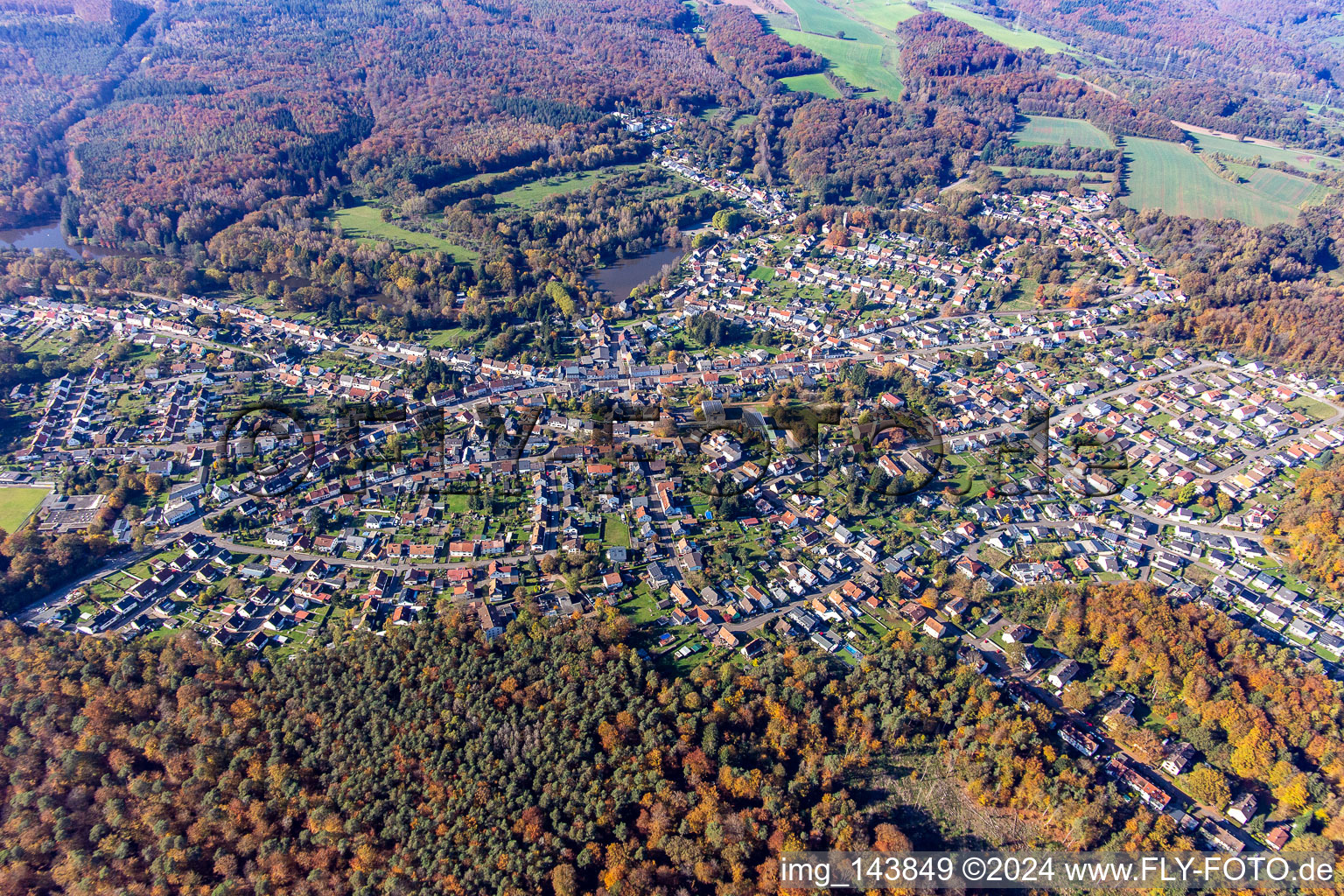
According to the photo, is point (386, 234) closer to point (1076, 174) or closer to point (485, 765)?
point (485, 765)

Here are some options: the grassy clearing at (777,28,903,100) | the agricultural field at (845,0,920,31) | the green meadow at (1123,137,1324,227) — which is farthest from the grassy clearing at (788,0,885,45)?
Result: the green meadow at (1123,137,1324,227)

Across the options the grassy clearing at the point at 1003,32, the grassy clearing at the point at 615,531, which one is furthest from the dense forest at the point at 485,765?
the grassy clearing at the point at 1003,32

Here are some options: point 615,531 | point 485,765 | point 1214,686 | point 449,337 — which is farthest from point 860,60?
point 485,765

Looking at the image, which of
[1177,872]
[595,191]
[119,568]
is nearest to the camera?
[1177,872]

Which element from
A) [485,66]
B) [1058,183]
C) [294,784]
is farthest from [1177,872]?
[485,66]

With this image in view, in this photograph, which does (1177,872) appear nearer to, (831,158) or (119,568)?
(119,568)

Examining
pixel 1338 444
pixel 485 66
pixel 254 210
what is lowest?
pixel 1338 444

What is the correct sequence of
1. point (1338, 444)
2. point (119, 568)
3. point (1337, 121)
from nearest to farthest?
point (119, 568)
point (1338, 444)
point (1337, 121)

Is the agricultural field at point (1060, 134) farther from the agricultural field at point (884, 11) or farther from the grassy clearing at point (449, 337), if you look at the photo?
the grassy clearing at point (449, 337)
